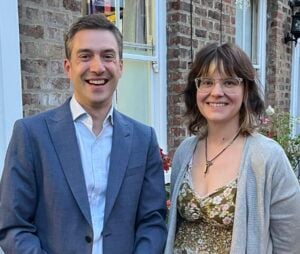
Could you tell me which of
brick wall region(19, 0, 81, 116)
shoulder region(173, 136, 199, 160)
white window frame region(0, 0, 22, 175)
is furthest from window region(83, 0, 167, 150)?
shoulder region(173, 136, 199, 160)

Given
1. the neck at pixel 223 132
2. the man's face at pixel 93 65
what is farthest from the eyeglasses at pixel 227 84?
the man's face at pixel 93 65

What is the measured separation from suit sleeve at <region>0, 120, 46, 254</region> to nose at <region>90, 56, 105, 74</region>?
0.33m

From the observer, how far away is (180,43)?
11.4ft

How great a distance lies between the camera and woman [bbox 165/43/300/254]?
5.12ft

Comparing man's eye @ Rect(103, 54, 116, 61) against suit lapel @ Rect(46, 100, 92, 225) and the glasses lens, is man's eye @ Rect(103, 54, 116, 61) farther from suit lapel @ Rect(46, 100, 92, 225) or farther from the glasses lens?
the glasses lens

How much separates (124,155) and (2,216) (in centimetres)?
48

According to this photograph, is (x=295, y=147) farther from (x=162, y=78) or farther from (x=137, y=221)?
(x=137, y=221)

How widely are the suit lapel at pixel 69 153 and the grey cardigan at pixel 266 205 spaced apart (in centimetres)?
55

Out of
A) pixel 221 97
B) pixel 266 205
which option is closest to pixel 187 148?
pixel 221 97

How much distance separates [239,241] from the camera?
155 cm

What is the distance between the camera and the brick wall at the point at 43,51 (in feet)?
7.52

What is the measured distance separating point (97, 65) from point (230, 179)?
2.18ft

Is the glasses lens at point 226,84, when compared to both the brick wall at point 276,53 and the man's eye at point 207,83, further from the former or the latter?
the brick wall at point 276,53

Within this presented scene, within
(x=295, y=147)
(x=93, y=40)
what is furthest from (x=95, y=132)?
(x=295, y=147)
